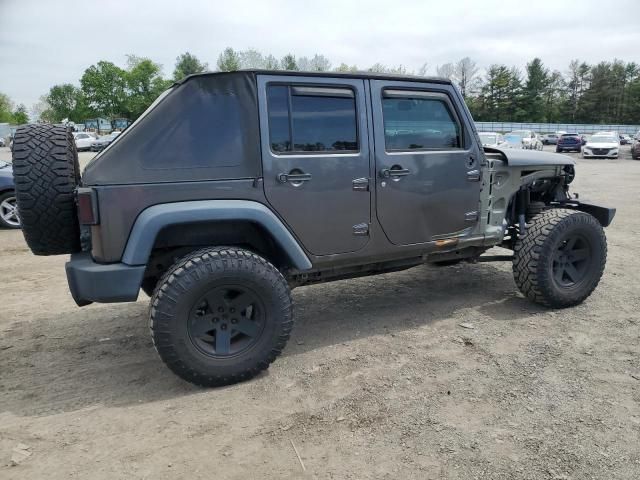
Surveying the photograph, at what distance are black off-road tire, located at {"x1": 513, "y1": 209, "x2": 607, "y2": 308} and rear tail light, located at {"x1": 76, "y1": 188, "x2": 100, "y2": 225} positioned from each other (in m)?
3.48

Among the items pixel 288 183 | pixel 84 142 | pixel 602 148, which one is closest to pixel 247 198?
pixel 288 183

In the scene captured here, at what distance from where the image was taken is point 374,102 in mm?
3752

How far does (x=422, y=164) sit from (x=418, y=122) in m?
0.36

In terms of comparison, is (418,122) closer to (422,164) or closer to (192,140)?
(422,164)

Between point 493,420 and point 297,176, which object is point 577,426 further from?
point 297,176

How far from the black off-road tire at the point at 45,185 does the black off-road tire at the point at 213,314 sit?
30.8 inches

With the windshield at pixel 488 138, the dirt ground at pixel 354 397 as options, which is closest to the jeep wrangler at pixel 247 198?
the dirt ground at pixel 354 397

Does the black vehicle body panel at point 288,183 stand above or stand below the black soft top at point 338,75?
below

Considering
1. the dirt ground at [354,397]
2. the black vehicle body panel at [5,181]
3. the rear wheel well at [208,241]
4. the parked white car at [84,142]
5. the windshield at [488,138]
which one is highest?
the parked white car at [84,142]

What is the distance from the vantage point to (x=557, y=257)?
179 inches

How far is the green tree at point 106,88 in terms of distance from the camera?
73.8m

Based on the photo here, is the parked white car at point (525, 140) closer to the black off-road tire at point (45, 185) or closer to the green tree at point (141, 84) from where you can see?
the black off-road tire at point (45, 185)

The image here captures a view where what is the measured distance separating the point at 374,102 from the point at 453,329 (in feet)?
6.39

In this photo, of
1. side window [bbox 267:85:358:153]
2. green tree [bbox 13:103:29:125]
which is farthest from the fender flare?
green tree [bbox 13:103:29:125]
